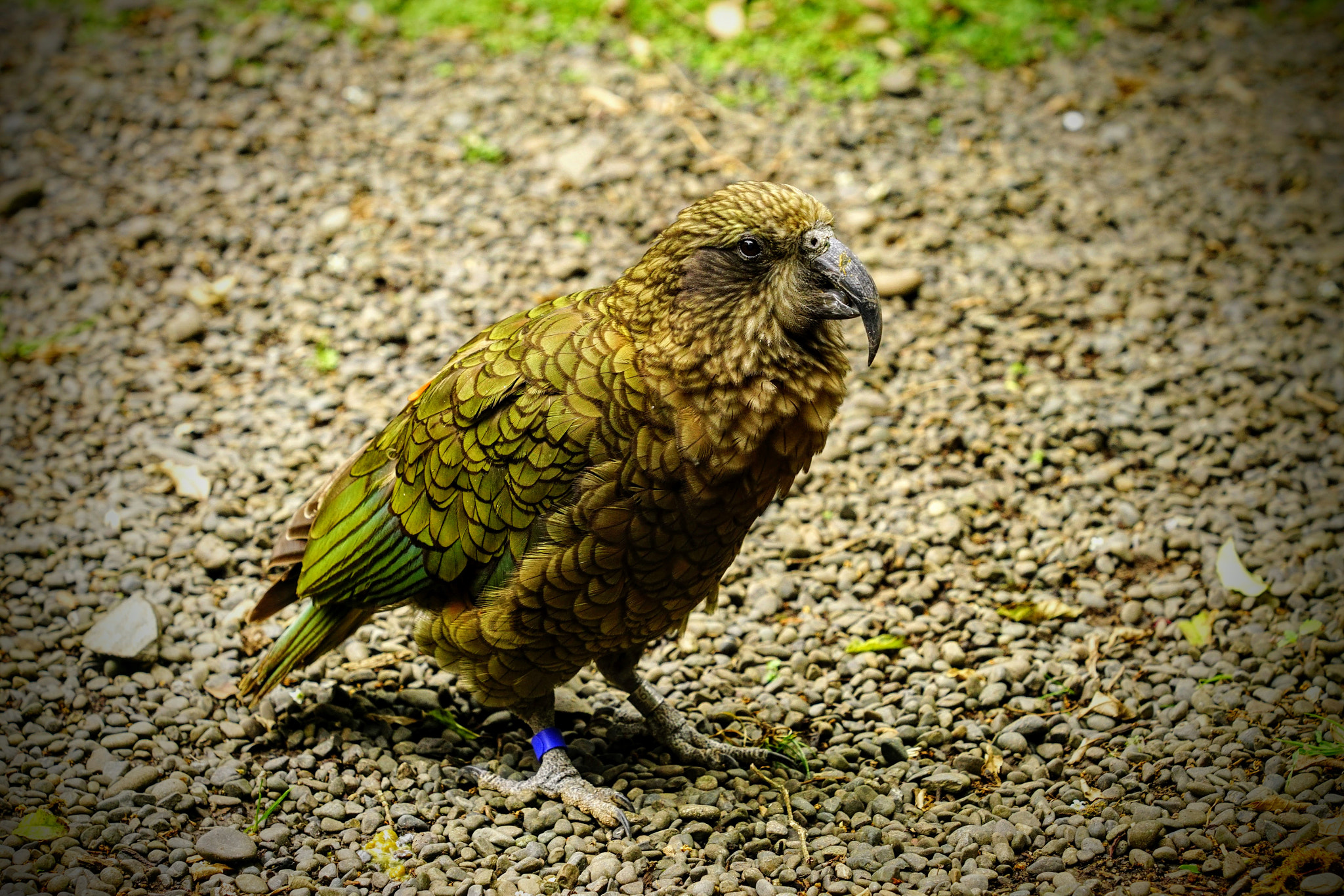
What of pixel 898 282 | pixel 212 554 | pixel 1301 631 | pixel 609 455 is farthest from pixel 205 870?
pixel 898 282

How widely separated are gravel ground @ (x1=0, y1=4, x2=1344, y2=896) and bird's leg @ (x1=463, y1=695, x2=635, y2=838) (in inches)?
4.2

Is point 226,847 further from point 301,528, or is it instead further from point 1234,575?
point 1234,575

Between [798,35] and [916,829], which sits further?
[798,35]

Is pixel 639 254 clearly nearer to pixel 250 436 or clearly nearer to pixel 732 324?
pixel 250 436

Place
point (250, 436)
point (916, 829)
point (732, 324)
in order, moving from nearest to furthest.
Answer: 1. point (732, 324)
2. point (916, 829)
3. point (250, 436)

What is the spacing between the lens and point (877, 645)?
4043 millimetres

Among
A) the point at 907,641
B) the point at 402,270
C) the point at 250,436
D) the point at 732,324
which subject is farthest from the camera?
the point at 402,270

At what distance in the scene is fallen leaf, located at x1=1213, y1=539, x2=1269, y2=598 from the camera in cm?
400

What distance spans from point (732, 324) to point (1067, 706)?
1966mm

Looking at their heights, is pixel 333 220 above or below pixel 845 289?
below

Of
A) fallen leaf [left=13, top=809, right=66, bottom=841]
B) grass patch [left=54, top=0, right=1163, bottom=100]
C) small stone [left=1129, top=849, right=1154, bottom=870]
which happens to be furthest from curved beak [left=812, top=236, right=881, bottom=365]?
grass patch [left=54, top=0, right=1163, bottom=100]

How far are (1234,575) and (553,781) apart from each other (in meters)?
2.77

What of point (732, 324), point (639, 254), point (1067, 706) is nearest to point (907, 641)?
point (1067, 706)

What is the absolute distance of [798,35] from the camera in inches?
273
